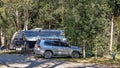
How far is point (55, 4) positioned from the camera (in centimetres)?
5812

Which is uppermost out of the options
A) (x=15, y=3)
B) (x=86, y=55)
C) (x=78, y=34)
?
(x=15, y=3)

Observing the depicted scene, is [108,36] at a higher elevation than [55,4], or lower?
lower

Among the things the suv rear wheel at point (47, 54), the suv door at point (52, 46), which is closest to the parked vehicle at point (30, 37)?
the suv door at point (52, 46)

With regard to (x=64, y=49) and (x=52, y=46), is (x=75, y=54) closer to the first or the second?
(x=64, y=49)

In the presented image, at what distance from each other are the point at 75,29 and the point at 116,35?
7.40 metres

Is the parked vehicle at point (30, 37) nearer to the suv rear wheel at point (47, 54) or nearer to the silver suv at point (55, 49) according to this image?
the silver suv at point (55, 49)

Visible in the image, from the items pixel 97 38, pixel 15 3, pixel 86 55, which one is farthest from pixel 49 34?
pixel 15 3

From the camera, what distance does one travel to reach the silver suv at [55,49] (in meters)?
30.7

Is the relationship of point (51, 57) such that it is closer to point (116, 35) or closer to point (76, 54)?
point (76, 54)

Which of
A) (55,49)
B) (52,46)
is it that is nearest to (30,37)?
(52,46)

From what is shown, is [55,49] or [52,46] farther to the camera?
[52,46]

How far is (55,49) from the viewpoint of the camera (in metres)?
31.0

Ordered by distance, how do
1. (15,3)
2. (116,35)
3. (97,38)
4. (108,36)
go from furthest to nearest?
(15,3), (116,35), (108,36), (97,38)

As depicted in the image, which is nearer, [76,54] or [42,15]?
[76,54]
